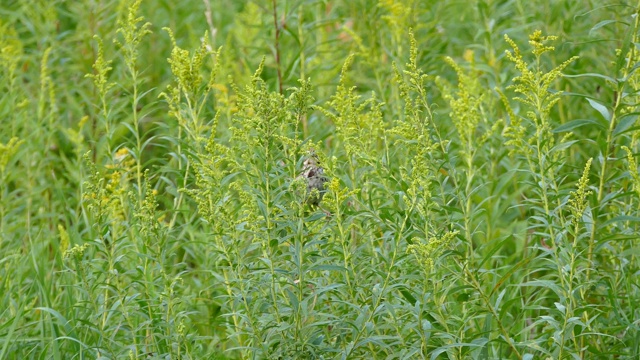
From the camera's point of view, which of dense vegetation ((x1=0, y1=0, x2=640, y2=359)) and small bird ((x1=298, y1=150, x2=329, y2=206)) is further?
small bird ((x1=298, y1=150, x2=329, y2=206))

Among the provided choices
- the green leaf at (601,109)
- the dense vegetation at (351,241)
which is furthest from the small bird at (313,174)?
the green leaf at (601,109)

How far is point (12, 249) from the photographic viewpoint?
4055 millimetres

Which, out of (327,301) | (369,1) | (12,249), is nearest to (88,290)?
(327,301)

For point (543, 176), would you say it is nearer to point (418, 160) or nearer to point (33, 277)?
point (418, 160)

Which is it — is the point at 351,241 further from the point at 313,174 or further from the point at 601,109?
the point at 601,109

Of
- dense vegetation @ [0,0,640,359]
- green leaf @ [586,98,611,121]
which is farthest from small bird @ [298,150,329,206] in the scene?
green leaf @ [586,98,611,121]

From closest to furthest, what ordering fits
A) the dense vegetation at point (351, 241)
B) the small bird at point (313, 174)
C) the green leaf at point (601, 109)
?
the dense vegetation at point (351, 241), the green leaf at point (601, 109), the small bird at point (313, 174)

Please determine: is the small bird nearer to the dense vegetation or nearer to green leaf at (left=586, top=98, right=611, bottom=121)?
the dense vegetation

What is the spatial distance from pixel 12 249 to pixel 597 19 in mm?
2972

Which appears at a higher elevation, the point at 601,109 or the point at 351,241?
the point at 601,109

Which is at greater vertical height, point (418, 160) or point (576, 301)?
point (418, 160)

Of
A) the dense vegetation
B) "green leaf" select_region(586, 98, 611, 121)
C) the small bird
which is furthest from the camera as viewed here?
the small bird

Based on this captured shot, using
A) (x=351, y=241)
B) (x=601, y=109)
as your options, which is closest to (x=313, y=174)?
(x=351, y=241)

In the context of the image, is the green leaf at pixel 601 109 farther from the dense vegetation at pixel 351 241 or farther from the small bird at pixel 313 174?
the small bird at pixel 313 174
